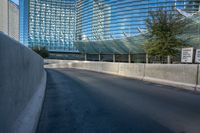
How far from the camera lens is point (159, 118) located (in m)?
5.86

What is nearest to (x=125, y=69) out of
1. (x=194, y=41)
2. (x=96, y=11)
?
(x=194, y=41)

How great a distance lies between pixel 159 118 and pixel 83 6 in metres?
115

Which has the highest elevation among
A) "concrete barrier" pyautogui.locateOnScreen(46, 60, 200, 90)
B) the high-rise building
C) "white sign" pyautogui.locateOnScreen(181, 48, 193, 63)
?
the high-rise building

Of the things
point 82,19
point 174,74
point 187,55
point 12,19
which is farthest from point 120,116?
point 82,19

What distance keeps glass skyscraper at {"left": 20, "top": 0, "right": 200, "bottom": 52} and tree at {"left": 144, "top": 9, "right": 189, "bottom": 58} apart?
94.8 ft

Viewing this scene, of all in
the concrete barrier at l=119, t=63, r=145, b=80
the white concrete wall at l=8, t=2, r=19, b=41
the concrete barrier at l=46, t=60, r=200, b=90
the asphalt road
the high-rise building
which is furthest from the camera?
the concrete barrier at l=119, t=63, r=145, b=80

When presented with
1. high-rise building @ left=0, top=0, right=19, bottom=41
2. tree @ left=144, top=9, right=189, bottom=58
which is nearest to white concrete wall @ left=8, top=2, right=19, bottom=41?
high-rise building @ left=0, top=0, right=19, bottom=41

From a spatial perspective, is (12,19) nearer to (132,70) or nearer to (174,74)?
(174,74)

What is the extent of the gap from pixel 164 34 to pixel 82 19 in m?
99.4

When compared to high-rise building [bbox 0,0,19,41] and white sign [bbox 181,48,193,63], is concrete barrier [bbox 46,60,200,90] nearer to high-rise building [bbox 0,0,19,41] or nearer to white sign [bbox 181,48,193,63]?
white sign [bbox 181,48,193,63]

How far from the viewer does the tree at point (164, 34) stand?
2228 cm

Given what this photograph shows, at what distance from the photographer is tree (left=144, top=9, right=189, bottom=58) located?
877 inches

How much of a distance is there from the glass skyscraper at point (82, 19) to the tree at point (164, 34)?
2890 centimetres

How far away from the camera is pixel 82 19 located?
118m
